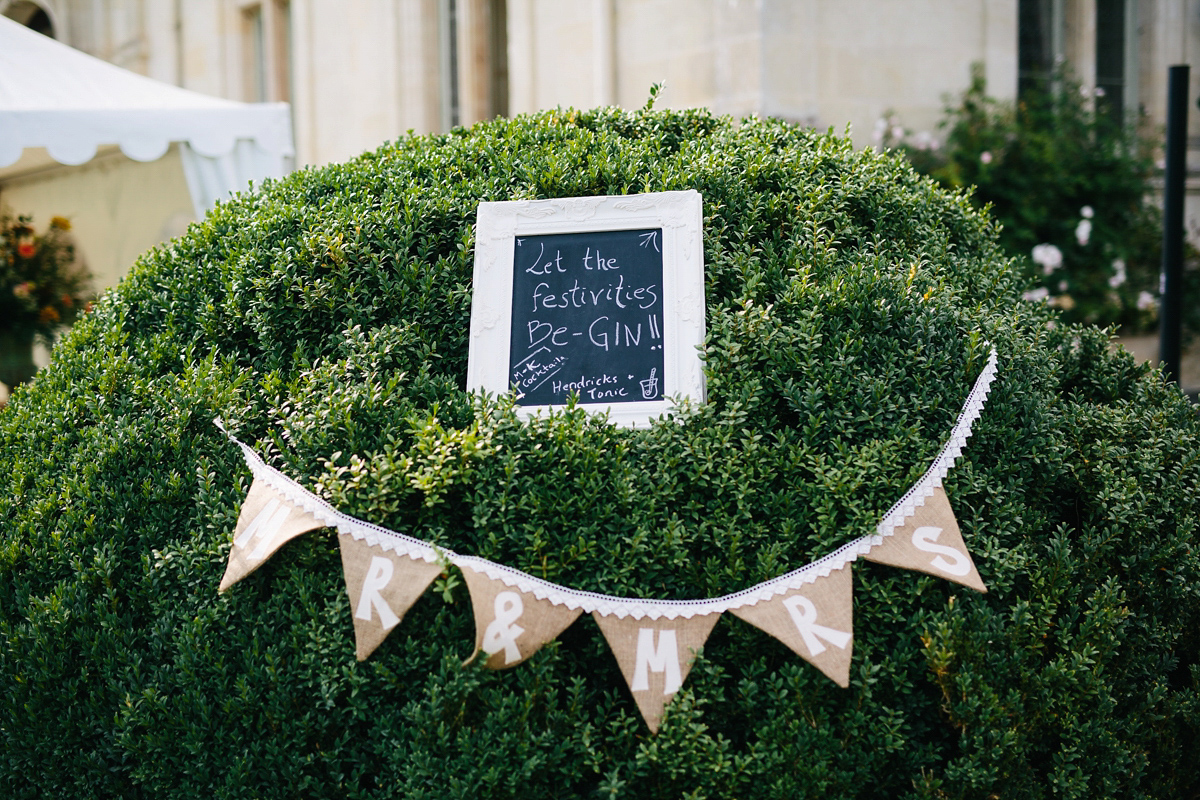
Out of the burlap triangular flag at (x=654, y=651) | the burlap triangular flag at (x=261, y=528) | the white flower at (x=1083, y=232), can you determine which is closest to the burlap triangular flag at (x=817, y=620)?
the burlap triangular flag at (x=654, y=651)

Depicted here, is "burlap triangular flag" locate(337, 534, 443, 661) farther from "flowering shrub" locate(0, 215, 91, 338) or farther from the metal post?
"flowering shrub" locate(0, 215, 91, 338)

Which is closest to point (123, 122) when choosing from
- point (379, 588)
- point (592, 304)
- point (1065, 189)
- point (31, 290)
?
point (31, 290)

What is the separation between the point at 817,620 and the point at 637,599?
365mm

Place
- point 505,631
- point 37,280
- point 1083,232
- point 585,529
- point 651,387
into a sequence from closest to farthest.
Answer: point 505,631 < point 585,529 < point 651,387 < point 37,280 < point 1083,232

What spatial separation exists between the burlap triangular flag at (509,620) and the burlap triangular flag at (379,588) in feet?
0.35

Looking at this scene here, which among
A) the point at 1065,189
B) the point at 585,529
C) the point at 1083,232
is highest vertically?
the point at 1065,189

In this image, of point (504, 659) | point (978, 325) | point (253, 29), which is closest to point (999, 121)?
point (978, 325)

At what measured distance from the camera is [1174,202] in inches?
151

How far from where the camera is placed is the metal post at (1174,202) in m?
3.82

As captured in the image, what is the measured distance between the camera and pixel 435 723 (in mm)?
1937

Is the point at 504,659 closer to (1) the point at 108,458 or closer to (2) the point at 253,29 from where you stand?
(1) the point at 108,458

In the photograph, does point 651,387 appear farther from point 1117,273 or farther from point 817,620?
point 1117,273

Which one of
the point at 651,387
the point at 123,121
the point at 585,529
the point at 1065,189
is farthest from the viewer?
the point at 1065,189

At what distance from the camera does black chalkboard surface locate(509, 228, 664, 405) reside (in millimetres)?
2424
